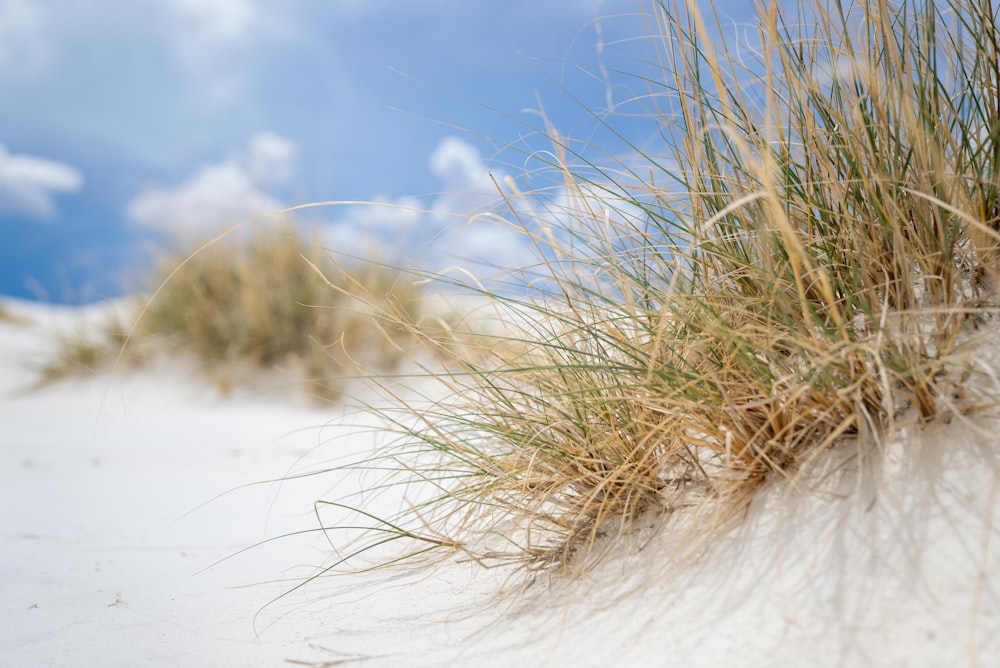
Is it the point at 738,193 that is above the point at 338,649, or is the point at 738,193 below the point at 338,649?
above

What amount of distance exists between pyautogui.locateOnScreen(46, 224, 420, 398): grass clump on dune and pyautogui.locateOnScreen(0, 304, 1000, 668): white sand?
2.58 m

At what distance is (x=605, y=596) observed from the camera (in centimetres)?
111

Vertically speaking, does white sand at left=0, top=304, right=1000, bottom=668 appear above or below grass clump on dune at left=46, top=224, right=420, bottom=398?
below

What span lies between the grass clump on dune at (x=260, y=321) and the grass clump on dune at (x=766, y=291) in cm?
316

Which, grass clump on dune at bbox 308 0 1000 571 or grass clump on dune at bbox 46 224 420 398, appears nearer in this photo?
grass clump on dune at bbox 308 0 1000 571

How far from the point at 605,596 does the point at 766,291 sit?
563mm

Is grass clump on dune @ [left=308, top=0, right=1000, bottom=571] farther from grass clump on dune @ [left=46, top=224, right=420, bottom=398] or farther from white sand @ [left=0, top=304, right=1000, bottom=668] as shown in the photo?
grass clump on dune @ [left=46, top=224, right=420, bottom=398]

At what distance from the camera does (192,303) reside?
16.3ft

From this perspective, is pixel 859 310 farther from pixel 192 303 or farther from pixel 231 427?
pixel 192 303

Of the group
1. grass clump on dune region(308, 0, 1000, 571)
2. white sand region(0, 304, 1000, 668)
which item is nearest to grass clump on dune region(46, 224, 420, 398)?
white sand region(0, 304, 1000, 668)

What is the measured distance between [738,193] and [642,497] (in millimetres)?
575

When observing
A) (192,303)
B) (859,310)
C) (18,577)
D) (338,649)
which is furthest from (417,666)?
(192,303)

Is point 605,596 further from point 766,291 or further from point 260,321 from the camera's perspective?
point 260,321

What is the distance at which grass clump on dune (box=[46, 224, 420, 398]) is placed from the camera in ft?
15.4
